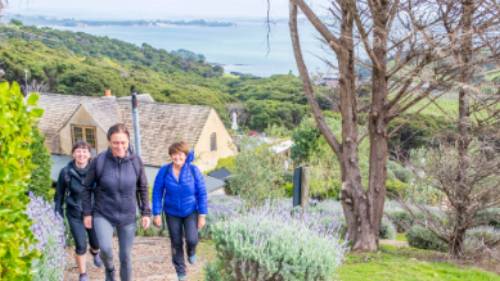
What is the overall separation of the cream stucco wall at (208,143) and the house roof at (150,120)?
1.27 ft

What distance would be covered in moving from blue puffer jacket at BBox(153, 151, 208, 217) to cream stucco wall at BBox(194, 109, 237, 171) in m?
22.2

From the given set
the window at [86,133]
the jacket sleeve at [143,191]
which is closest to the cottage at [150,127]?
the window at [86,133]

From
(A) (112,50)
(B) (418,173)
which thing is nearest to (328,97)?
(B) (418,173)

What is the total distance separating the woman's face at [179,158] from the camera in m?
5.44

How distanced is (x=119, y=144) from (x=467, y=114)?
6117 millimetres

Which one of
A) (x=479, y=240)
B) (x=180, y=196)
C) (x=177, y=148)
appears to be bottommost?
(x=479, y=240)

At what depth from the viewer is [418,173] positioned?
29.7 ft

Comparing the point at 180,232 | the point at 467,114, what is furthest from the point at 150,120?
the point at 180,232

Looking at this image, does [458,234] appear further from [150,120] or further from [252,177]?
[150,120]

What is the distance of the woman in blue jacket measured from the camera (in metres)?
5.50

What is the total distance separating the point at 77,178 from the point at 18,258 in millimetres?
2767

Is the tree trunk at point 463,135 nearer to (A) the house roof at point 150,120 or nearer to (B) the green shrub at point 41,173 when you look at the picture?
(B) the green shrub at point 41,173

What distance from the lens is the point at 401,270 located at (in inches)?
266

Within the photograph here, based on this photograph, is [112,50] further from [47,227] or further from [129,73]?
[47,227]
